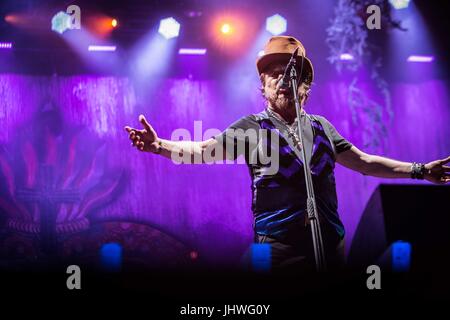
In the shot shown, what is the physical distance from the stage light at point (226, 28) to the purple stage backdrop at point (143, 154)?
74cm

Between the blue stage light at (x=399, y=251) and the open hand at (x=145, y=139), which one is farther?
the blue stage light at (x=399, y=251)

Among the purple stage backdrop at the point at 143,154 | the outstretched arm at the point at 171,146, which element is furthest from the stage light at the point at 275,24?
the outstretched arm at the point at 171,146

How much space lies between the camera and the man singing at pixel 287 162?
2.28 meters

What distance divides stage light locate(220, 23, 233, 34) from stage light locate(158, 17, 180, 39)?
0.54 m

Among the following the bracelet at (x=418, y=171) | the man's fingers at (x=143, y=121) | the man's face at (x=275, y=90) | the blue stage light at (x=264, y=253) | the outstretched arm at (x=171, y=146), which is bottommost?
the blue stage light at (x=264, y=253)

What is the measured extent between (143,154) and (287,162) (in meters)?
4.12

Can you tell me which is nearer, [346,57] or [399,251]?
[399,251]

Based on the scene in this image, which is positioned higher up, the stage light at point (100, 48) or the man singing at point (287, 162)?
the stage light at point (100, 48)

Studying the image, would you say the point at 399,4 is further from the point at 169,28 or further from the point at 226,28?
the point at 169,28

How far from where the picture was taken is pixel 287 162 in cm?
238

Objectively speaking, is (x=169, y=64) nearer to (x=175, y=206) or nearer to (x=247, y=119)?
(x=175, y=206)

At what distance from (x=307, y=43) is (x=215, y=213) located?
2460mm

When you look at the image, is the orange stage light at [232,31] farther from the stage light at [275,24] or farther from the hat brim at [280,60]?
the hat brim at [280,60]

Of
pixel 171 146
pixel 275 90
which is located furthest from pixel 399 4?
pixel 171 146
